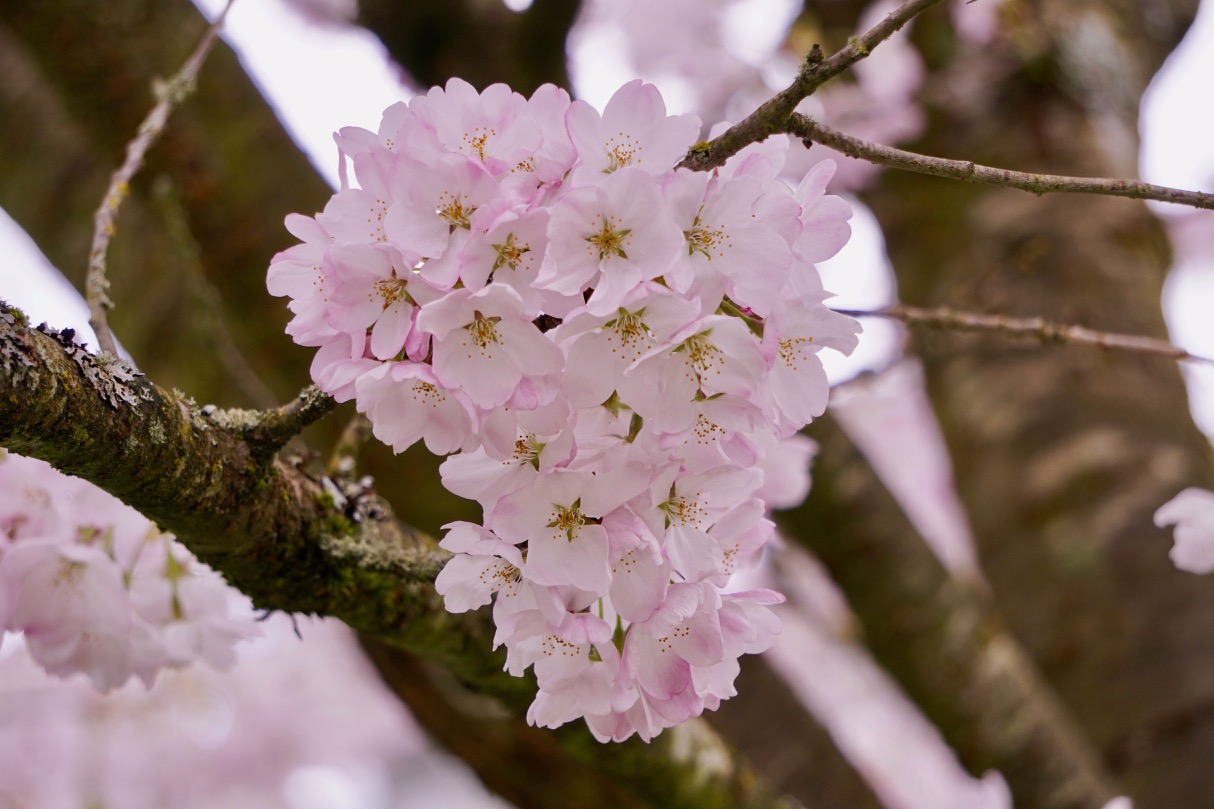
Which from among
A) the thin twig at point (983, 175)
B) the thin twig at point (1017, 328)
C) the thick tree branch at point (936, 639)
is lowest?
the thick tree branch at point (936, 639)

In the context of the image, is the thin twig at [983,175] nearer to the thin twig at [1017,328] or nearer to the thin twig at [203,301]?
the thin twig at [1017,328]

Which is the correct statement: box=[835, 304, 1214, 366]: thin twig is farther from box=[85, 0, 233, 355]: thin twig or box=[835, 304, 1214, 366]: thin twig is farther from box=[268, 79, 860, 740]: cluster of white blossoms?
box=[85, 0, 233, 355]: thin twig

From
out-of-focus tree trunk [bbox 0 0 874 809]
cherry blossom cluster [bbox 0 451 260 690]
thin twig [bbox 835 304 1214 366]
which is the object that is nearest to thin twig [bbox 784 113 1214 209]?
thin twig [bbox 835 304 1214 366]

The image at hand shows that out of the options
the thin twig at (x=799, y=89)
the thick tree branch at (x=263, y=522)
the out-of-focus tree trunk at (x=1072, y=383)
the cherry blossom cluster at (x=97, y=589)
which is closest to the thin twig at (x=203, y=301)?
the cherry blossom cluster at (x=97, y=589)

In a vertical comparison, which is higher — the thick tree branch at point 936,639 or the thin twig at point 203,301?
the thin twig at point 203,301

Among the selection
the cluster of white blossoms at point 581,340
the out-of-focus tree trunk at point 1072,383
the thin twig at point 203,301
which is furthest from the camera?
the out-of-focus tree trunk at point 1072,383
